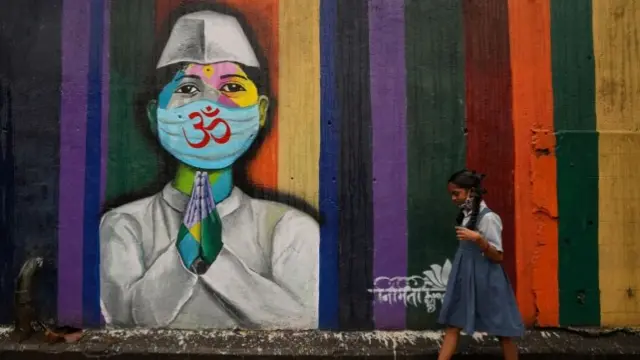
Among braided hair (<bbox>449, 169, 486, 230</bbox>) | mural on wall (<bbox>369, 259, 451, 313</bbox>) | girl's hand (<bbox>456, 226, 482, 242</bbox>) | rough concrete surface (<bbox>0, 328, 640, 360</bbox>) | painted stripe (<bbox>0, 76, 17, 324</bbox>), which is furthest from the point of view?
painted stripe (<bbox>0, 76, 17, 324</bbox>)

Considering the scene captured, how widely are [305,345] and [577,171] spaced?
2.76m

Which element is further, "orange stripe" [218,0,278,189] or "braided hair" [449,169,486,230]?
"orange stripe" [218,0,278,189]

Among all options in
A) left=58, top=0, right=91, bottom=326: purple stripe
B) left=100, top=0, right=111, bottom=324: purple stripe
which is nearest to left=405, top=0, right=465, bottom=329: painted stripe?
left=100, top=0, right=111, bottom=324: purple stripe

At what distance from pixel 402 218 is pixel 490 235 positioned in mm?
1060

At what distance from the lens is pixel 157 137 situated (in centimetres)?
486

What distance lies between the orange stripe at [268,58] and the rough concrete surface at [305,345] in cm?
134

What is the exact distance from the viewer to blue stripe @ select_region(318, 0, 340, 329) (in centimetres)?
482

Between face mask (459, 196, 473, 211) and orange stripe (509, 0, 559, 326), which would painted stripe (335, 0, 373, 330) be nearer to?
face mask (459, 196, 473, 211)

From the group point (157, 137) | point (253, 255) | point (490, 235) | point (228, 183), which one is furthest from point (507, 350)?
point (157, 137)

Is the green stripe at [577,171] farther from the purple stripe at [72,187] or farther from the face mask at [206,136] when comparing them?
the purple stripe at [72,187]

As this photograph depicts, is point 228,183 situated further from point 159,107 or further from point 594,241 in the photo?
point 594,241

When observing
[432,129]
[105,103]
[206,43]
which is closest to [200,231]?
[105,103]

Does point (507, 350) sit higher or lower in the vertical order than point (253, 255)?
lower

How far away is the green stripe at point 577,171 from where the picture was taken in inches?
189
